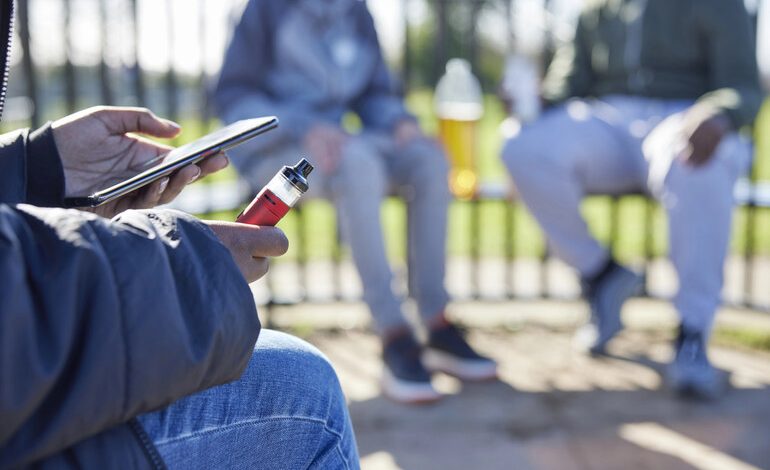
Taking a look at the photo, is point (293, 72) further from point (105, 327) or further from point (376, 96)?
point (105, 327)

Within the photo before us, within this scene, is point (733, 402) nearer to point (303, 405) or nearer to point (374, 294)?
point (374, 294)

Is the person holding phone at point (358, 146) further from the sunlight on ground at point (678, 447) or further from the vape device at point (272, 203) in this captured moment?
the vape device at point (272, 203)

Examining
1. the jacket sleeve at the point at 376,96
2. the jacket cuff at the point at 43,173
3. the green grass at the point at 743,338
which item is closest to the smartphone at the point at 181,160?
the jacket cuff at the point at 43,173

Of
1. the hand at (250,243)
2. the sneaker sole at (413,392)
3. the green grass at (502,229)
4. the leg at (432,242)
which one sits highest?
the hand at (250,243)

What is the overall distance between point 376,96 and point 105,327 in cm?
279

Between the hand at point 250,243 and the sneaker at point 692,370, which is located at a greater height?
the hand at point 250,243

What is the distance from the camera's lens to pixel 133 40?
3707 mm

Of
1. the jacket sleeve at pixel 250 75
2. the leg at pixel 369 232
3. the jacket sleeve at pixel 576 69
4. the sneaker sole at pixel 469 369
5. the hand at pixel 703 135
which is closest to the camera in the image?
the hand at pixel 703 135

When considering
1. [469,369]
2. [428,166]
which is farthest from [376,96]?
[469,369]

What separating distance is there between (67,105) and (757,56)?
2.93 meters

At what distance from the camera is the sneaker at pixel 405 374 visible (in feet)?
9.56

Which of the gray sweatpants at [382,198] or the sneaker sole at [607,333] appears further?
the sneaker sole at [607,333]

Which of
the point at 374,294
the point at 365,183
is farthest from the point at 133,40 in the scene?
the point at 374,294

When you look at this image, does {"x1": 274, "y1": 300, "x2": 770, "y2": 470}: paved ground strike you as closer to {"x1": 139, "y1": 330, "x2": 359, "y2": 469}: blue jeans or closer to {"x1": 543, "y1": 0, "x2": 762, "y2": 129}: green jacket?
{"x1": 543, "y1": 0, "x2": 762, "y2": 129}: green jacket
